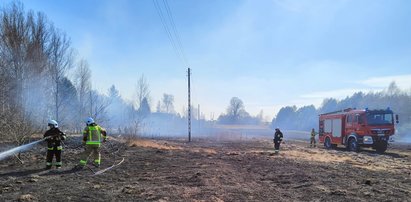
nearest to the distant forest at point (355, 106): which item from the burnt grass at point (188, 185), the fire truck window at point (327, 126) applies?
the fire truck window at point (327, 126)

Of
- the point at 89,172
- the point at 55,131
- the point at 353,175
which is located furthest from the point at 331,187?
the point at 55,131

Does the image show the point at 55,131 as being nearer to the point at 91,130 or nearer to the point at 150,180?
the point at 91,130

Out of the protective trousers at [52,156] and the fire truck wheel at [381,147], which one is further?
the fire truck wheel at [381,147]

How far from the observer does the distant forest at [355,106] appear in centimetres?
6821

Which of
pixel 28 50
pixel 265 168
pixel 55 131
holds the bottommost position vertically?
pixel 265 168

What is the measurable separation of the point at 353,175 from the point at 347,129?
624 inches

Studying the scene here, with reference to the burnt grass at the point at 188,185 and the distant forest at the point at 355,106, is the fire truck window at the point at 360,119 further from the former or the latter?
the distant forest at the point at 355,106

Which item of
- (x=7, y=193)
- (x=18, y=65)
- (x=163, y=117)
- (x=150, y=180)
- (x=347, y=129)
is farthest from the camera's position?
(x=163, y=117)

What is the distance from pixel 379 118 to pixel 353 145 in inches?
107

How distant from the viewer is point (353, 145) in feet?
81.9

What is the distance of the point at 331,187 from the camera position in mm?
8609

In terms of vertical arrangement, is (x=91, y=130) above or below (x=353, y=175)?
above

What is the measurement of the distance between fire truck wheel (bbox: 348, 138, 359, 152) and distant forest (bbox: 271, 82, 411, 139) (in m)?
28.9

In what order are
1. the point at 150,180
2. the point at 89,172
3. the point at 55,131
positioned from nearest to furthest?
the point at 150,180 < the point at 89,172 < the point at 55,131
